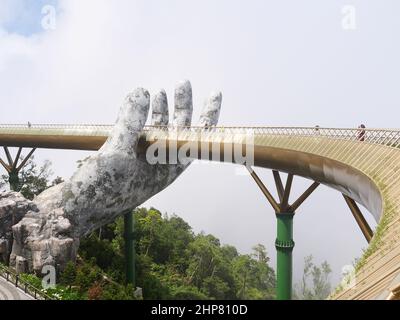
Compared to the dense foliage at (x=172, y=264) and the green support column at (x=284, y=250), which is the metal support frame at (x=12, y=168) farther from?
the green support column at (x=284, y=250)

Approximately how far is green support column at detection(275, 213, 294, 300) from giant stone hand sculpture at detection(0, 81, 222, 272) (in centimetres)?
1324

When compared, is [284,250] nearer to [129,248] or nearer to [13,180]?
[129,248]

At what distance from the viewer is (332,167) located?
530 inches

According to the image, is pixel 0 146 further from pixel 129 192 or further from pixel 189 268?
pixel 189 268

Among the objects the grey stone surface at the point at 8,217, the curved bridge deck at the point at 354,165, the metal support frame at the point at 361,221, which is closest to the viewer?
the curved bridge deck at the point at 354,165

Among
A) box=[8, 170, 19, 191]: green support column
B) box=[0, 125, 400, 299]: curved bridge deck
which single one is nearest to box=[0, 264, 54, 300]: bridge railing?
box=[0, 125, 400, 299]: curved bridge deck

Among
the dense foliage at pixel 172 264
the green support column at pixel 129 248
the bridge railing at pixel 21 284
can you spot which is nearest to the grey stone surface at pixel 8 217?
the bridge railing at pixel 21 284

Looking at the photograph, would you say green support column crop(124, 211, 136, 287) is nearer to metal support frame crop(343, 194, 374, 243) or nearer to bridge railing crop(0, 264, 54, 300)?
bridge railing crop(0, 264, 54, 300)

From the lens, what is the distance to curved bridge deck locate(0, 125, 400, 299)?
6.67 meters

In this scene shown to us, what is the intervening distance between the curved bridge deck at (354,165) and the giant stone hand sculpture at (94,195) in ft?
6.20

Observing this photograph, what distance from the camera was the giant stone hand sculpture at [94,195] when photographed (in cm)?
2281

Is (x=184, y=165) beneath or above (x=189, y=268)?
above
